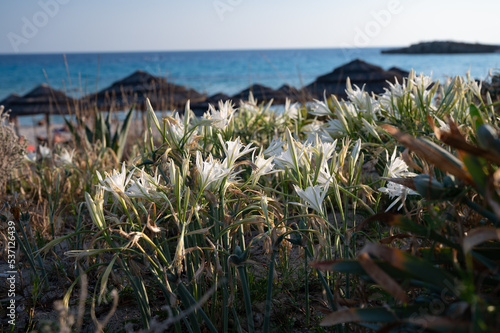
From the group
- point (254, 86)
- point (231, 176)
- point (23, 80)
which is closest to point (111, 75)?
point (23, 80)

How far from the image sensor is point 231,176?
127cm

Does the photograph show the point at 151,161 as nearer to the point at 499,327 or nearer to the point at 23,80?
the point at 499,327

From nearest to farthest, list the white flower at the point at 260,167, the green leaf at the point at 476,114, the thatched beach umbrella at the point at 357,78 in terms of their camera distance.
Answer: the green leaf at the point at 476,114 < the white flower at the point at 260,167 < the thatched beach umbrella at the point at 357,78

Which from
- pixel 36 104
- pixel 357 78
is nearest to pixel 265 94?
pixel 357 78

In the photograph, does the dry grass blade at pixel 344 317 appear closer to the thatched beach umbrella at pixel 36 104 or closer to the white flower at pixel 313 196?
the white flower at pixel 313 196

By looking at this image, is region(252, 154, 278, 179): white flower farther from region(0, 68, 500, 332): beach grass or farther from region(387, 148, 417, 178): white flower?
region(387, 148, 417, 178): white flower

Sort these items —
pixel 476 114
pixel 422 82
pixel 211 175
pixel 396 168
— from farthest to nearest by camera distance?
1. pixel 422 82
2. pixel 396 168
3. pixel 211 175
4. pixel 476 114

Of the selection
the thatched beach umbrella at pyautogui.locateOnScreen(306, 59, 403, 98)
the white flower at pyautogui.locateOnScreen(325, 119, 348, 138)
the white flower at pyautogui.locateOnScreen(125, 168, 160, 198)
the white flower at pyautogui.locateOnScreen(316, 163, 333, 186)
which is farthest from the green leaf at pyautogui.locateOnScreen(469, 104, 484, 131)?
the thatched beach umbrella at pyautogui.locateOnScreen(306, 59, 403, 98)

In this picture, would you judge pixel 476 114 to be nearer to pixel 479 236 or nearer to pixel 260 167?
pixel 479 236

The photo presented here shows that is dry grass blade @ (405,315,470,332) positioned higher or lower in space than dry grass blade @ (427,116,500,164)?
lower

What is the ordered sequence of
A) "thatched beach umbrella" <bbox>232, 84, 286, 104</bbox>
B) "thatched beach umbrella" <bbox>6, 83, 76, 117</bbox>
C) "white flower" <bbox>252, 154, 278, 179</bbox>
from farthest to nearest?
"thatched beach umbrella" <bbox>6, 83, 76, 117</bbox> < "thatched beach umbrella" <bbox>232, 84, 286, 104</bbox> < "white flower" <bbox>252, 154, 278, 179</bbox>

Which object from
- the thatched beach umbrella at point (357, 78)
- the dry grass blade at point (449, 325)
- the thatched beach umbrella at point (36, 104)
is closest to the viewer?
the dry grass blade at point (449, 325)

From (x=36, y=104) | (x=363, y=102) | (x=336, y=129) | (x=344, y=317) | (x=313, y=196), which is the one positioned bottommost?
(x=344, y=317)

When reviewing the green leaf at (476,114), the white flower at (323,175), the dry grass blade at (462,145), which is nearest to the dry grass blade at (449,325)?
the dry grass blade at (462,145)
